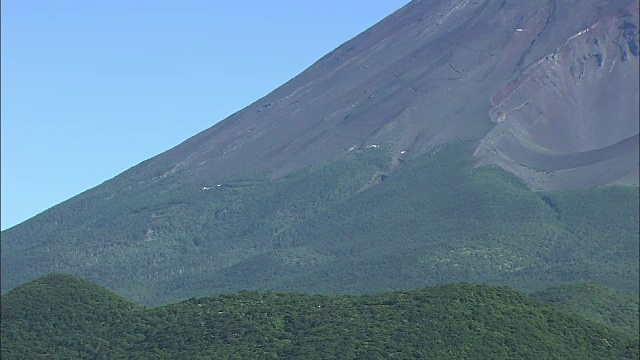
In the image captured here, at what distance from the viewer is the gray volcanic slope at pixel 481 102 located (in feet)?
498

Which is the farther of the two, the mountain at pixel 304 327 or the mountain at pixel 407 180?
the mountain at pixel 407 180

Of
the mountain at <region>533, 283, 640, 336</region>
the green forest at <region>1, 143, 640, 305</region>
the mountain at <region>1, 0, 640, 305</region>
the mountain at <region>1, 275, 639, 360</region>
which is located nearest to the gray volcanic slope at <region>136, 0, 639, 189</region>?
the mountain at <region>1, 0, 640, 305</region>

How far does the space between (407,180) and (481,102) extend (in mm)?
14539

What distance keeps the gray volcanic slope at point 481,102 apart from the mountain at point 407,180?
22 centimetres

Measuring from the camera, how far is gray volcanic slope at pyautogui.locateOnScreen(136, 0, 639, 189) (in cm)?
15175

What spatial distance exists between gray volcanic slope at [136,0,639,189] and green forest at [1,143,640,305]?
10.0 ft

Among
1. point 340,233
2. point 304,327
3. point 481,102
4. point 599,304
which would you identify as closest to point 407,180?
point 340,233

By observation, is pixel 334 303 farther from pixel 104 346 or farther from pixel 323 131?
pixel 323 131

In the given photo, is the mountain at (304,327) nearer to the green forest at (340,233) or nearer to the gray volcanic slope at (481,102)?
the green forest at (340,233)

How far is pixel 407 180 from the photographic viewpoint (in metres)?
152

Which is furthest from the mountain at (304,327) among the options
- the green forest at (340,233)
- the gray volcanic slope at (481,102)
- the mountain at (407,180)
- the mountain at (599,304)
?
the gray volcanic slope at (481,102)

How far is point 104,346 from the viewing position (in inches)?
2719

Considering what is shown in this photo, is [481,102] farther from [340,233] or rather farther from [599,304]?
[599,304]

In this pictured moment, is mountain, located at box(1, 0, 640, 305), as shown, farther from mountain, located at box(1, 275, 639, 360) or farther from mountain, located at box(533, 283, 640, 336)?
mountain, located at box(1, 275, 639, 360)
